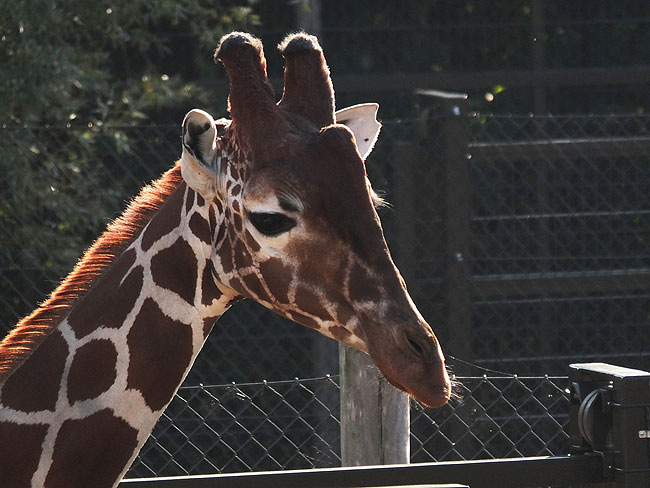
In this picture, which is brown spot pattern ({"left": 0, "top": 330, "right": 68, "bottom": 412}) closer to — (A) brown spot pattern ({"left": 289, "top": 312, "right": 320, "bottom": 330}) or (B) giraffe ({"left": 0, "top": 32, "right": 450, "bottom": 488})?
(B) giraffe ({"left": 0, "top": 32, "right": 450, "bottom": 488})

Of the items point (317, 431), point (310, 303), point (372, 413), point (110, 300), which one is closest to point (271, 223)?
point (310, 303)

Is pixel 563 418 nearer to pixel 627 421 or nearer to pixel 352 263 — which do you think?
pixel 627 421

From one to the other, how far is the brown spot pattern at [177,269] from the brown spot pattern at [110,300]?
0.14 feet

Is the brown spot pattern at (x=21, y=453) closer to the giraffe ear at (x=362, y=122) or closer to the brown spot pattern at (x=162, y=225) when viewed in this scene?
the brown spot pattern at (x=162, y=225)

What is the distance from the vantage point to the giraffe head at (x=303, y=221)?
2152 millimetres

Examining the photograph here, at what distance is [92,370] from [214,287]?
0.30 meters

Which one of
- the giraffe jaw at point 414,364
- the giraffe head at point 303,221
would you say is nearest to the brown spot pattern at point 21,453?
the giraffe head at point 303,221

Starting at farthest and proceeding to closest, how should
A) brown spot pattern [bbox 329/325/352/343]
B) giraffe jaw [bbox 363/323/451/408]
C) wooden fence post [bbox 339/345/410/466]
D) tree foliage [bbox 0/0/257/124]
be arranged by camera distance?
tree foliage [bbox 0/0/257/124] < wooden fence post [bbox 339/345/410/466] < brown spot pattern [bbox 329/325/352/343] < giraffe jaw [bbox 363/323/451/408]

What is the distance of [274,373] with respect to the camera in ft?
17.2

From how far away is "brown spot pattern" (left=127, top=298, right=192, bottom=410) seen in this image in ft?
7.61

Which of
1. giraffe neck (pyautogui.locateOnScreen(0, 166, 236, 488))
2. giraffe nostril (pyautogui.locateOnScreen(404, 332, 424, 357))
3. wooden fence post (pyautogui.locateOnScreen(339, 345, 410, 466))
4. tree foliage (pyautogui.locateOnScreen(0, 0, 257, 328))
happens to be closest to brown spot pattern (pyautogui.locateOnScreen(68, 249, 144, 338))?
giraffe neck (pyautogui.locateOnScreen(0, 166, 236, 488))

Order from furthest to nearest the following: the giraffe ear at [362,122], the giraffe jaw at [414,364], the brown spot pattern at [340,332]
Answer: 1. the giraffe ear at [362,122]
2. the brown spot pattern at [340,332]
3. the giraffe jaw at [414,364]

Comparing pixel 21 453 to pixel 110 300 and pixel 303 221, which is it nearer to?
pixel 110 300

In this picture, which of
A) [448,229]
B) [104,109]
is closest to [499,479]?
[448,229]
